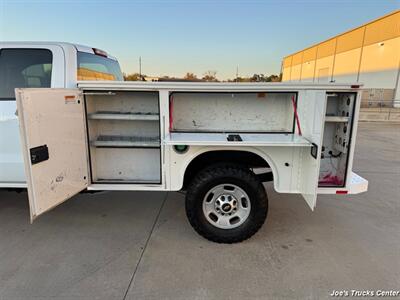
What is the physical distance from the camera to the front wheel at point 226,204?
282 cm

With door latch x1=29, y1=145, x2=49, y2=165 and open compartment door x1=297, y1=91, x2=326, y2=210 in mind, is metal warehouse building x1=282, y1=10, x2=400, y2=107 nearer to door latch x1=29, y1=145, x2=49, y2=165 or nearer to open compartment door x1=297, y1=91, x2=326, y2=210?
open compartment door x1=297, y1=91, x2=326, y2=210

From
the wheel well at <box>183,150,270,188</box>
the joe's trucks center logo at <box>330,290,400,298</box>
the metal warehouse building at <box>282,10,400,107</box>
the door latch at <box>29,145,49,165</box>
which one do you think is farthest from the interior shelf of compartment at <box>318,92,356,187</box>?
the metal warehouse building at <box>282,10,400,107</box>

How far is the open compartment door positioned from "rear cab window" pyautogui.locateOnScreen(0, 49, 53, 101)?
114 inches

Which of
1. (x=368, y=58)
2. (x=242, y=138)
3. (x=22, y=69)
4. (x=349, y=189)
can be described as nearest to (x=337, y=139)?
(x=349, y=189)

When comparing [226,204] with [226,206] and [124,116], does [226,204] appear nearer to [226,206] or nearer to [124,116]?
[226,206]

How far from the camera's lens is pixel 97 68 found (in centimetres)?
344

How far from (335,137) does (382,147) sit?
6973 millimetres

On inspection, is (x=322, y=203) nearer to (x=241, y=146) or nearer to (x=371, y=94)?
(x=241, y=146)

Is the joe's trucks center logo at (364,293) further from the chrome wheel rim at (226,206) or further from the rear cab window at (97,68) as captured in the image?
the rear cab window at (97,68)

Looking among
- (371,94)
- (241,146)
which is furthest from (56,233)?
(371,94)

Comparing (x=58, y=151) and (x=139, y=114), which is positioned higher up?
(x=139, y=114)

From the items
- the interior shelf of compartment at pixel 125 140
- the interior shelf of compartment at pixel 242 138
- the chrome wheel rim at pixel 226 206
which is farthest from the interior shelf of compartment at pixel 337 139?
the interior shelf of compartment at pixel 125 140

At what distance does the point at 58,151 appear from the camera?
2537 millimetres

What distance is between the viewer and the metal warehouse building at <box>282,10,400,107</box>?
24.0 meters
